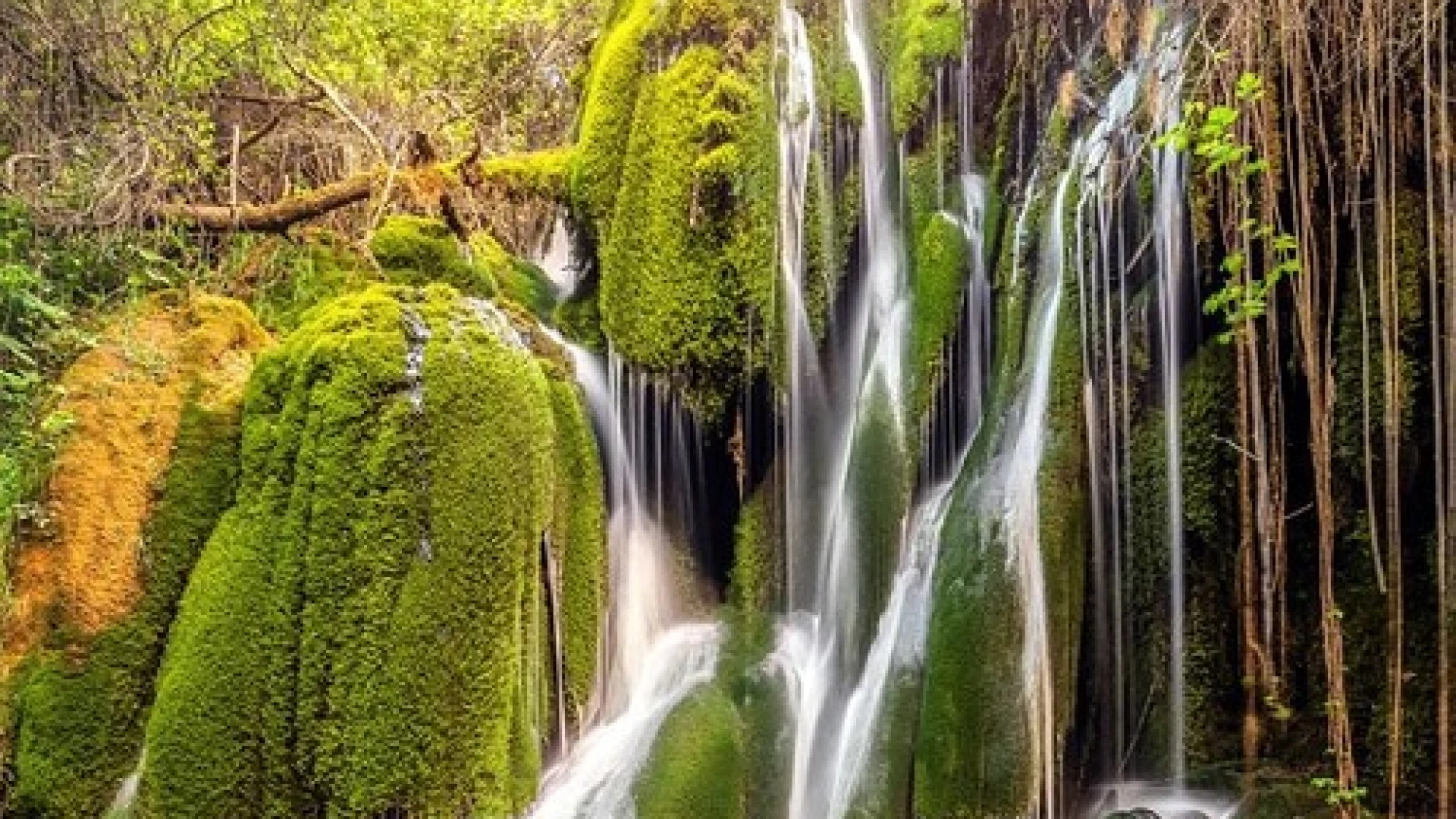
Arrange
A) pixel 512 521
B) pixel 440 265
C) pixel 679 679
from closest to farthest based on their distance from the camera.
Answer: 1. pixel 512 521
2. pixel 679 679
3. pixel 440 265

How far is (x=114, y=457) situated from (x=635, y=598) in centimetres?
255

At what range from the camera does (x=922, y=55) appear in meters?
6.86

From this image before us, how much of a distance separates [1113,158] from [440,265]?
3.83 m

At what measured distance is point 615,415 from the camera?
5.99m

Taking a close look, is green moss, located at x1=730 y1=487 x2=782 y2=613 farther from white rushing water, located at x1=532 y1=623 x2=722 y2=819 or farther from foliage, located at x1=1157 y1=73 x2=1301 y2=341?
foliage, located at x1=1157 y1=73 x2=1301 y2=341

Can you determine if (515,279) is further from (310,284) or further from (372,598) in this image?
(372,598)

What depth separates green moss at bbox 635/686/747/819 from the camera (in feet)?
15.7

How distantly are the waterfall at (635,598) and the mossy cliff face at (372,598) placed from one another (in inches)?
24.3

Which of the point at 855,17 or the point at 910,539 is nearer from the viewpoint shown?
the point at 910,539

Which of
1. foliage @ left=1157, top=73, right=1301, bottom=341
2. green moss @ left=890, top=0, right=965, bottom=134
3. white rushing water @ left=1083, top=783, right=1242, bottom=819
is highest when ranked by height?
green moss @ left=890, top=0, right=965, bottom=134

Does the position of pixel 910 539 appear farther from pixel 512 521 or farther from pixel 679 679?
pixel 512 521

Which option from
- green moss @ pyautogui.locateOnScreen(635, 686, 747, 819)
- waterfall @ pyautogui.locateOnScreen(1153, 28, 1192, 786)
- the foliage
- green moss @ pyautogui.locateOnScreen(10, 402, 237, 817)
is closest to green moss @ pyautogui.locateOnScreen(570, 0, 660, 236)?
green moss @ pyautogui.locateOnScreen(10, 402, 237, 817)

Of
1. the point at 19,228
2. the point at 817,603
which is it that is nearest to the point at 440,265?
the point at 19,228

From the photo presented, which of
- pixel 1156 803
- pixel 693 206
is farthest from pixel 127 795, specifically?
pixel 1156 803
